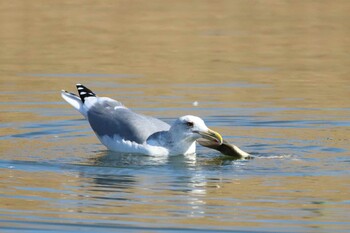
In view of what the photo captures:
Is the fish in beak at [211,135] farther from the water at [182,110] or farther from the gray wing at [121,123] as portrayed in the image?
the gray wing at [121,123]

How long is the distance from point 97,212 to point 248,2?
1534 centimetres

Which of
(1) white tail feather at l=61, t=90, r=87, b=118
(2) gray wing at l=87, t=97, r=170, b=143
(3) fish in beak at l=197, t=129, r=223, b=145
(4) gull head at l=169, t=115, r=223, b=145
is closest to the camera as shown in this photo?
(3) fish in beak at l=197, t=129, r=223, b=145

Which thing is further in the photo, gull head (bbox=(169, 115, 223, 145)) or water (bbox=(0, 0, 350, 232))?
gull head (bbox=(169, 115, 223, 145))

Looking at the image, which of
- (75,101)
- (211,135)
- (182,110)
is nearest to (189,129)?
(211,135)

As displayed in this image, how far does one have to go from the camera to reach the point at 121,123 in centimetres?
1291

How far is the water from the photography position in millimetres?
9992

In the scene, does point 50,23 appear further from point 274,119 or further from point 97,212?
point 97,212

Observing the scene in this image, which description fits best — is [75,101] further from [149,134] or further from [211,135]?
[211,135]

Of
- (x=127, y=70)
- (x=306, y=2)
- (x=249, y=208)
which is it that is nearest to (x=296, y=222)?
(x=249, y=208)

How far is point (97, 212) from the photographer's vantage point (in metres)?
9.88

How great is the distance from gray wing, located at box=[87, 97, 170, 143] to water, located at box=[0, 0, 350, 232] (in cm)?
23

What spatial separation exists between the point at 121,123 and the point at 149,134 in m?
0.35

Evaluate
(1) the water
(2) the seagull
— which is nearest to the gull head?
(2) the seagull

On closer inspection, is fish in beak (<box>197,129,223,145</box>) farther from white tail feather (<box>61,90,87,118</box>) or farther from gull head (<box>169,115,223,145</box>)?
white tail feather (<box>61,90,87,118</box>)
